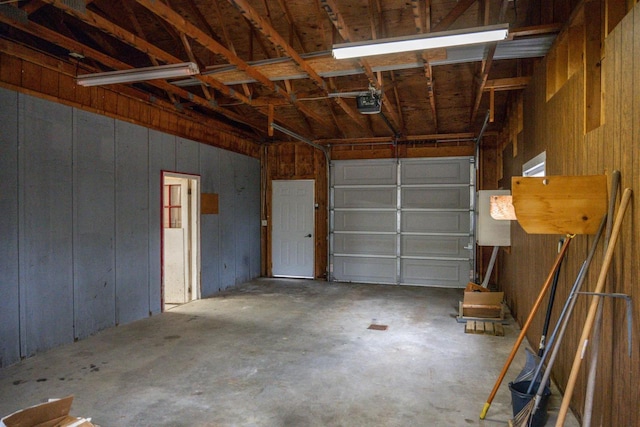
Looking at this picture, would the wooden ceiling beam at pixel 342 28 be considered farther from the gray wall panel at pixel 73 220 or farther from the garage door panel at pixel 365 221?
the gray wall panel at pixel 73 220

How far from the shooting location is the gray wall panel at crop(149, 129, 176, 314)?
18.0ft

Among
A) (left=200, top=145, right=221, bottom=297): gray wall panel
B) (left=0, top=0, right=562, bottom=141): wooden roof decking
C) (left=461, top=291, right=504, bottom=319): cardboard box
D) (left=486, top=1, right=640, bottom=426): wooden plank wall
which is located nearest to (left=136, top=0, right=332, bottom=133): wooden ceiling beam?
(left=0, top=0, right=562, bottom=141): wooden roof decking

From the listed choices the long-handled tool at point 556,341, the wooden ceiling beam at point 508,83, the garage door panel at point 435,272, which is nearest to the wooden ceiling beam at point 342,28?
the wooden ceiling beam at point 508,83

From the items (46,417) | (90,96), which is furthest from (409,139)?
(46,417)

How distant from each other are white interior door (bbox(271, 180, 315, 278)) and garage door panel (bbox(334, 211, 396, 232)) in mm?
640

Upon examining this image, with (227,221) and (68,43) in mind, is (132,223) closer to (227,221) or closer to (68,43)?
(68,43)

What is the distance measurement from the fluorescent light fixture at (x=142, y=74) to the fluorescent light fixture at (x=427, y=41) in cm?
142

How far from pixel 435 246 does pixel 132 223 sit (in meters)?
5.45

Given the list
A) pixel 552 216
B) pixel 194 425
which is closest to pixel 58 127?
pixel 194 425

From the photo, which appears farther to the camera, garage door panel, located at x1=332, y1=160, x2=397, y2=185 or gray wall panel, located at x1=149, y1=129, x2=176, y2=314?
garage door panel, located at x1=332, y1=160, x2=397, y2=185

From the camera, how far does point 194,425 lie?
2.68m

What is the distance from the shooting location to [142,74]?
12.8 ft

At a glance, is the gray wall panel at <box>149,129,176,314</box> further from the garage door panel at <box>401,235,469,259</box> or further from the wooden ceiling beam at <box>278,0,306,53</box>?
the garage door panel at <box>401,235,469,259</box>

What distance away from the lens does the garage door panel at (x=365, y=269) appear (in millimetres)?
8070
